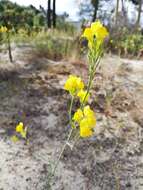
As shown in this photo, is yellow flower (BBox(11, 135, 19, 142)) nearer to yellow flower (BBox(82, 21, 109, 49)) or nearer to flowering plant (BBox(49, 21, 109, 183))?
flowering plant (BBox(49, 21, 109, 183))

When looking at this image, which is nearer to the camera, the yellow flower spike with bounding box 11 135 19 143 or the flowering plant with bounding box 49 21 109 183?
the flowering plant with bounding box 49 21 109 183

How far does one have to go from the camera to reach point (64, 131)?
3393 millimetres

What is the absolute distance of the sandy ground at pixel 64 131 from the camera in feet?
9.08

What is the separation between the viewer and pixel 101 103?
4016 millimetres

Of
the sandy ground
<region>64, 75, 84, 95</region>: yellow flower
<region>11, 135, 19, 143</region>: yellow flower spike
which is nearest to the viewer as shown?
<region>64, 75, 84, 95</region>: yellow flower

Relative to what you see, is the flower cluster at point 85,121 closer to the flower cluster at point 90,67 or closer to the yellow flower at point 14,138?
the flower cluster at point 90,67

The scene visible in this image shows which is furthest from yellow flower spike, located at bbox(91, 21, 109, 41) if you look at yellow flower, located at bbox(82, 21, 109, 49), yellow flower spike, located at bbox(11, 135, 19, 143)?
yellow flower spike, located at bbox(11, 135, 19, 143)

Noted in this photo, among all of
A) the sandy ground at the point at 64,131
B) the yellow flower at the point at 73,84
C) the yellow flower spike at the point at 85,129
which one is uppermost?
the yellow flower at the point at 73,84

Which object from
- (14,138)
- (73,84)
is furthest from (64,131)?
(73,84)

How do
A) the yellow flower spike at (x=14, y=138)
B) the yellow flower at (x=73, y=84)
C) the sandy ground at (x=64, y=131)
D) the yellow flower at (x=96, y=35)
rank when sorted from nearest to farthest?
1. the yellow flower at (x=96, y=35)
2. the yellow flower at (x=73, y=84)
3. the sandy ground at (x=64, y=131)
4. the yellow flower spike at (x=14, y=138)

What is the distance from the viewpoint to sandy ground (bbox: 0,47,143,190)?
2.77 metres

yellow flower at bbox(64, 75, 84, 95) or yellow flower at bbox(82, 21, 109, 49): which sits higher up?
yellow flower at bbox(82, 21, 109, 49)

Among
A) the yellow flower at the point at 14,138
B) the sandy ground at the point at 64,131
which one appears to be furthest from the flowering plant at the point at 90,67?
the yellow flower at the point at 14,138

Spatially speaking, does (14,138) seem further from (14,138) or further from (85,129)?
(85,129)
